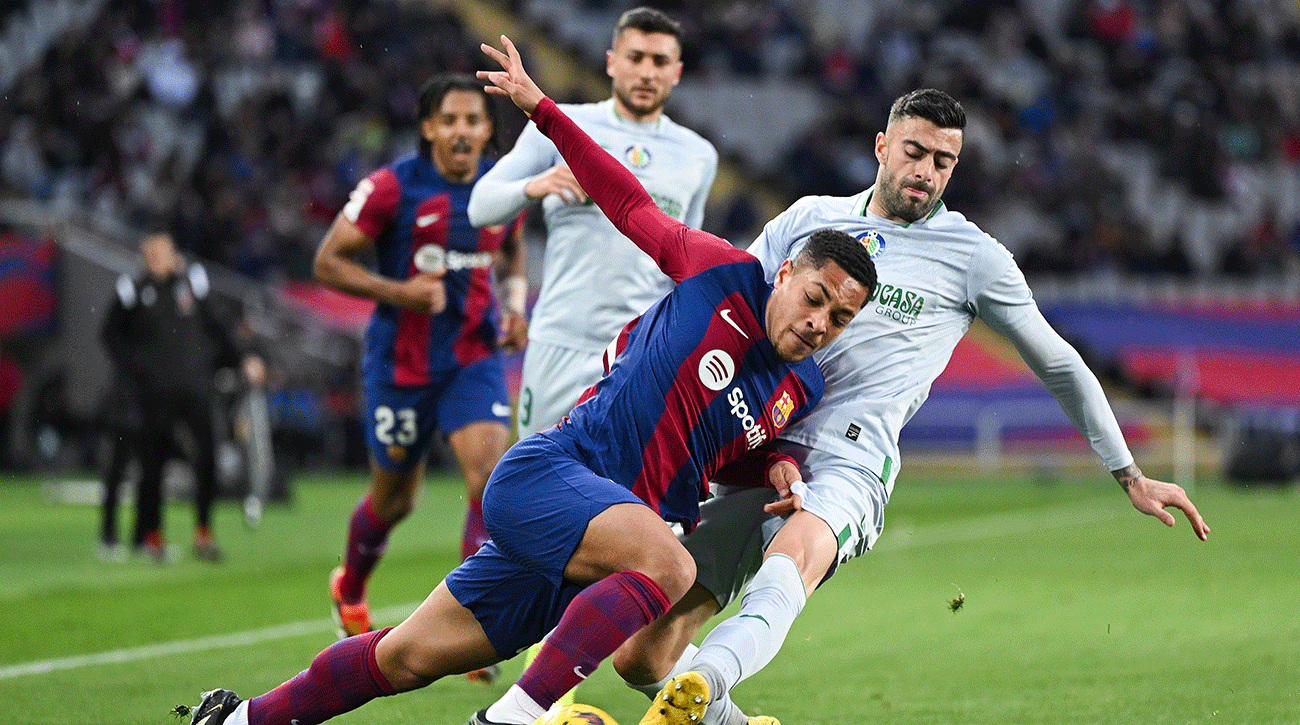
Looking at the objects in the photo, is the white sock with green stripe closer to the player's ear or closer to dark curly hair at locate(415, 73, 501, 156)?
the player's ear

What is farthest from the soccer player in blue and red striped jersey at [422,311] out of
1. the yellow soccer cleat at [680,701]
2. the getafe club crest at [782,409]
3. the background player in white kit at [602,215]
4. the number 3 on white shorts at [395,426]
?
the yellow soccer cleat at [680,701]

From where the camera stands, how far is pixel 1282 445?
1958cm

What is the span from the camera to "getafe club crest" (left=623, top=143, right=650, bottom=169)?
6.20 meters

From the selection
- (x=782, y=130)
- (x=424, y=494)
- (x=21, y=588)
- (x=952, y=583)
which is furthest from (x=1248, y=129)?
(x=21, y=588)

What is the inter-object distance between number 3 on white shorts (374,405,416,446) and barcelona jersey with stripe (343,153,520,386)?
140 mm

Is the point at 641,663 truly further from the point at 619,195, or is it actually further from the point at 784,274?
the point at 619,195

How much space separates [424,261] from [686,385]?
10.5ft

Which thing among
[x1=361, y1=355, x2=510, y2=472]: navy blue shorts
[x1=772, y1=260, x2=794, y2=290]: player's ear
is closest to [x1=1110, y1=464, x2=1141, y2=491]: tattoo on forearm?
[x1=772, y1=260, x2=794, y2=290]: player's ear

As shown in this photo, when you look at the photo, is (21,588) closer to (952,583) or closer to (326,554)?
(326,554)

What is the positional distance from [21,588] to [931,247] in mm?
6997

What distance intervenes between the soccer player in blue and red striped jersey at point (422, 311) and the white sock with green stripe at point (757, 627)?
2.70 meters

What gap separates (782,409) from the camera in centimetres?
454

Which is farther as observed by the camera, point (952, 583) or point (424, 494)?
point (424, 494)

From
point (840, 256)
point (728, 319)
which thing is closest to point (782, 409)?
point (728, 319)
